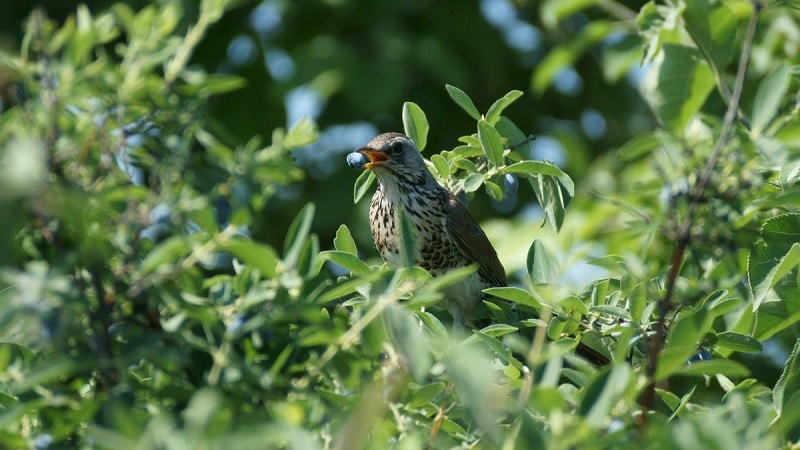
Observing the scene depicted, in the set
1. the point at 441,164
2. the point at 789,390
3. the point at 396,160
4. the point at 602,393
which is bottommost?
the point at 396,160

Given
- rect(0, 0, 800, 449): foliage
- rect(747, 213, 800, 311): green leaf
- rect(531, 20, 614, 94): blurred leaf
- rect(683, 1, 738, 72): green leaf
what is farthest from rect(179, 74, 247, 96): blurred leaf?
rect(531, 20, 614, 94): blurred leaf

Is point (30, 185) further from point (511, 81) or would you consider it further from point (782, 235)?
point (511, 81)

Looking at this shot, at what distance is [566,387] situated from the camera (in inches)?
85.5

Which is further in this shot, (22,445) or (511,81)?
(511,81)

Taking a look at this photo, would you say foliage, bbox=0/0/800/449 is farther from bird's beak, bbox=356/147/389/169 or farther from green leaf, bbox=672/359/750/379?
bird's beak, bbox=356/147/389/169

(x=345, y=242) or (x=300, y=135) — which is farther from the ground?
(x=300, y=135)

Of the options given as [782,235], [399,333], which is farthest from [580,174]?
[399,333]

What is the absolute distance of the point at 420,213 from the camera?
446 centimetres

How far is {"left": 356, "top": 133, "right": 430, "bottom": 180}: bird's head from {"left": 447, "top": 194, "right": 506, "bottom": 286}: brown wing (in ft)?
0.63

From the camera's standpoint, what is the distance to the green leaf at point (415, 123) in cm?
307

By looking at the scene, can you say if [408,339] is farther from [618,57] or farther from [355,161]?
[618,57]

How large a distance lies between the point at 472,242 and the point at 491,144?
1756 millimetres

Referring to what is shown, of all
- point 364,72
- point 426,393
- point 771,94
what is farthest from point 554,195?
point 364,72

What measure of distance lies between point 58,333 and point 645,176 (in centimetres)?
462
